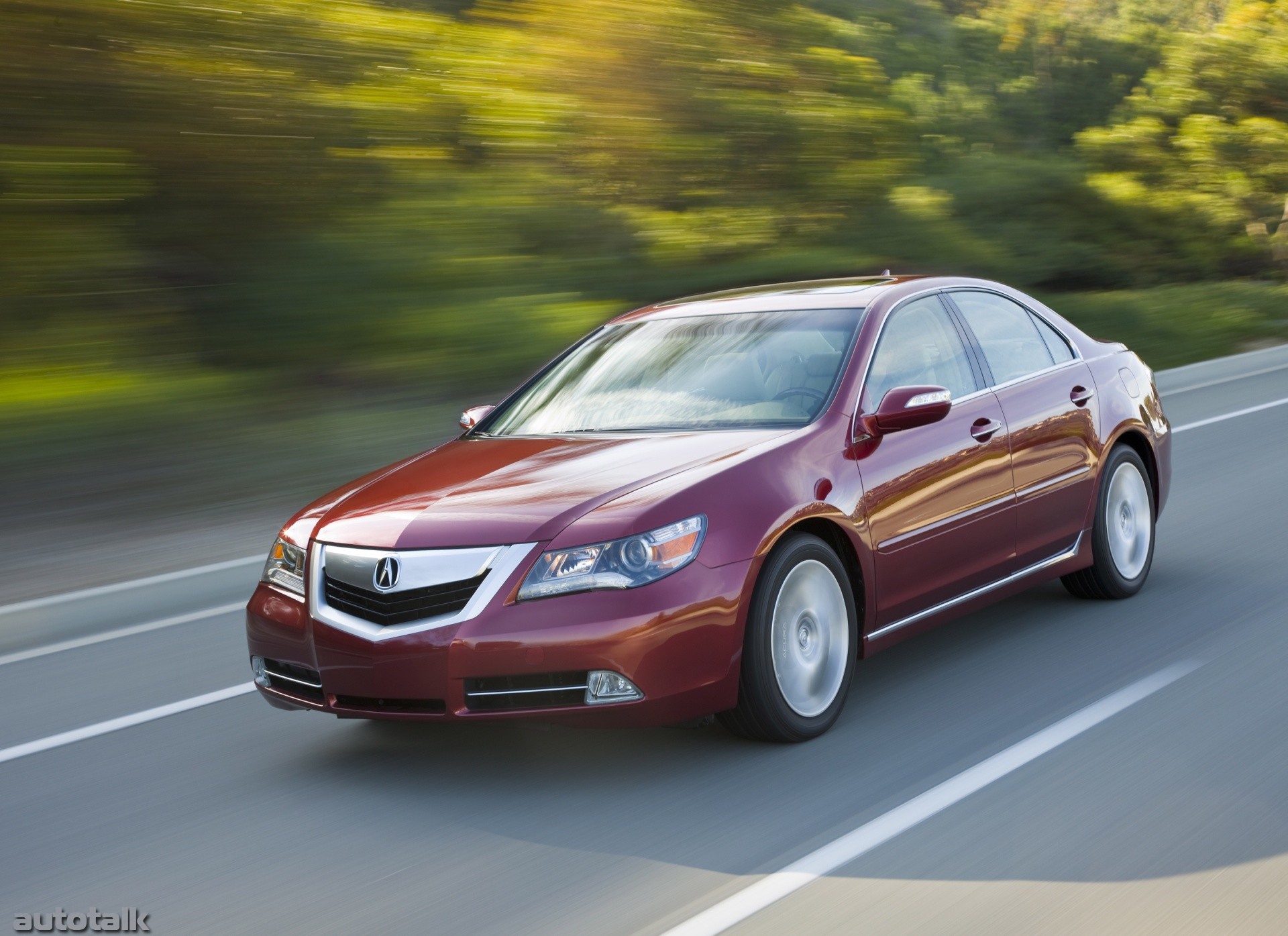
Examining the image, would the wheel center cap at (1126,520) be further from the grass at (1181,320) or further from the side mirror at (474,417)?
the grass at (1181,320)

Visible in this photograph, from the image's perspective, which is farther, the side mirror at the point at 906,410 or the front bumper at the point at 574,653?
the side mirror at the point at 906,410

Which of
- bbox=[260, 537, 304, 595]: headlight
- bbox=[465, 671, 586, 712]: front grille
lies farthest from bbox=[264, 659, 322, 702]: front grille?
→ bbox=[465, 671, 586, 712]: front grille

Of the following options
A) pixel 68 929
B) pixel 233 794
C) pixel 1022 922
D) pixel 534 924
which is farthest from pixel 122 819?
pixel 1022 922

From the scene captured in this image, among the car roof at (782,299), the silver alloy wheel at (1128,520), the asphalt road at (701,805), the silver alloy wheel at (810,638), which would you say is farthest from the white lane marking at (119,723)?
the silver alloy wheel at (1128,520)

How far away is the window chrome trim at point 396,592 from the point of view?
4426 mm

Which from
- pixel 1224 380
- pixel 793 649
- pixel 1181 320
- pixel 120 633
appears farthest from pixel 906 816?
pixel 1181 320

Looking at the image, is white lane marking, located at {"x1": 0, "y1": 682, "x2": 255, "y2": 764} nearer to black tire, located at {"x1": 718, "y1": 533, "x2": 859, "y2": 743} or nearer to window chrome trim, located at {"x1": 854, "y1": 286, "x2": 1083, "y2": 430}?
black tire, located at {"x1": 718, "y1": 533, "x2": 859, "y2": 743}

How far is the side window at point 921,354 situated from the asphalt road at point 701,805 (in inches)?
42.9

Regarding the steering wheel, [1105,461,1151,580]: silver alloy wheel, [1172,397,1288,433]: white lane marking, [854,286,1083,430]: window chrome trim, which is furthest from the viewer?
[1172,397,1288,433]: white lane marking

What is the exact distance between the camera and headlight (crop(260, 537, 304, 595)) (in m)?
4.93

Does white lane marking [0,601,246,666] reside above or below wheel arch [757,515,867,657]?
below

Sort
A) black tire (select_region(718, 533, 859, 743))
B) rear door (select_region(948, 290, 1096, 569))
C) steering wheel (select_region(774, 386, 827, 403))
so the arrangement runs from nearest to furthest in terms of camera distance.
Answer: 1. black tire (select_region(718, 533, 859, 743))
2. steering wheel (select_region(774, 386, 827, 403))
3. rear door (select_region(948, 290, 1096, 569))

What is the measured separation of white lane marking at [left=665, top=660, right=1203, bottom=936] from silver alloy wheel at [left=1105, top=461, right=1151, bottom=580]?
1.28 meters

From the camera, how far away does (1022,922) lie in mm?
3508
